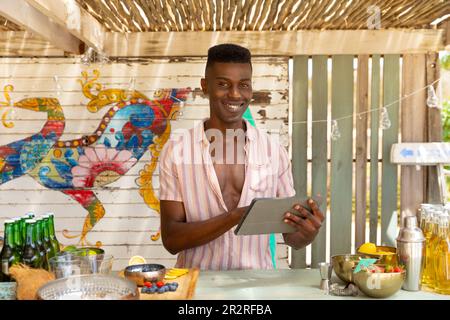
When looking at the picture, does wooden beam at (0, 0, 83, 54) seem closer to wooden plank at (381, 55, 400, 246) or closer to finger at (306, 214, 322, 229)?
finger at (306, 214, 322, 229)

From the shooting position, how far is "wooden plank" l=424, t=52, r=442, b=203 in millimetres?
3969

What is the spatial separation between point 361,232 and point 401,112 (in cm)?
117

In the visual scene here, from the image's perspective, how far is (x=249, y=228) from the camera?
1771 millimetres

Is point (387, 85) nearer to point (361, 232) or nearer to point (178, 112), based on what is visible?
point (361, 232)

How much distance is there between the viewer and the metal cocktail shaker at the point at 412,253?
1682 millimetres

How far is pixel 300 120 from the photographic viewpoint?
4.07 metres

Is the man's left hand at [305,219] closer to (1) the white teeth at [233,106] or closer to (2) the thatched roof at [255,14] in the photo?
(1) the white teeth at [233,106]

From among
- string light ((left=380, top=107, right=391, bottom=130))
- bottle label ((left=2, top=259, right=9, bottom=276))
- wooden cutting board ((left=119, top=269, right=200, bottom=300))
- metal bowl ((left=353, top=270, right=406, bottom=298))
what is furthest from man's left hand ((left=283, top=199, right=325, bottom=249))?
string light ((left=380, top=107, right=391, bottom=130))

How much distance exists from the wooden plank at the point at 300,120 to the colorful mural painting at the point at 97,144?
101 centimetres

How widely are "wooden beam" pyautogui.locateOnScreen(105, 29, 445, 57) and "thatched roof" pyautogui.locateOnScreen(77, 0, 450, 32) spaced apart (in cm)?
6

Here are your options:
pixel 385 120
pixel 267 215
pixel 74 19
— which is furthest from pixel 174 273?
pixel 385 120

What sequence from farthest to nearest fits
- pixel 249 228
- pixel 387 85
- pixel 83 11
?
pixel 387 85 < pixel 83 11 < pixel 249 228

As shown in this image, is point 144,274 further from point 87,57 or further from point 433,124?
point 433,124
